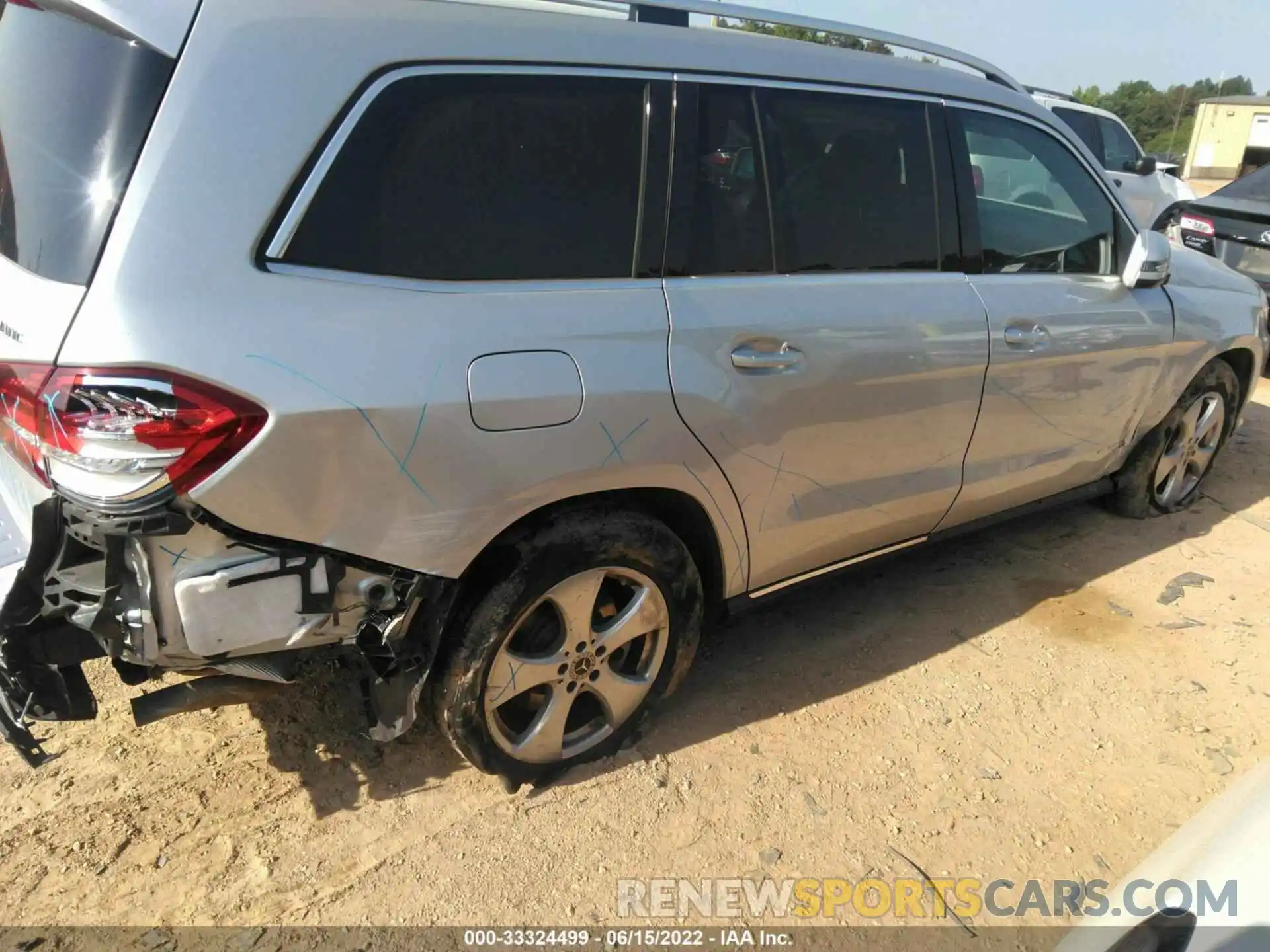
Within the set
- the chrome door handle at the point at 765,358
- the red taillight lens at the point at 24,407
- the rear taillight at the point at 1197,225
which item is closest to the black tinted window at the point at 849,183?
the chrome door handle at the point at 765,358

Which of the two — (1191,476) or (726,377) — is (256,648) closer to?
(726,377)

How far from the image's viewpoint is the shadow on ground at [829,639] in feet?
8.57

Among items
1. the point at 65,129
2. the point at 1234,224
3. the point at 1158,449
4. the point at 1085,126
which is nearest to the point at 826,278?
the point at 65,129

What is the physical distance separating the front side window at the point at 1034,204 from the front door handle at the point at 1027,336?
0.68ft

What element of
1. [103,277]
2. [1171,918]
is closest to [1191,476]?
[1171,918]

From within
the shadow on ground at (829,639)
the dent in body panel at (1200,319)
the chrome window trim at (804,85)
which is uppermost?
the chrome window trim at (804,85)

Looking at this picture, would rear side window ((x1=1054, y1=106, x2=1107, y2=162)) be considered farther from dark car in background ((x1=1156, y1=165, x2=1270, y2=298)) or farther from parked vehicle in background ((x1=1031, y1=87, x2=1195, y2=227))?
dark car in background ((x1=1156, y1=165, x2=1270, y2=298))

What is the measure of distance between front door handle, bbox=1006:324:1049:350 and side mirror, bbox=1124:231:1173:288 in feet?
1.97

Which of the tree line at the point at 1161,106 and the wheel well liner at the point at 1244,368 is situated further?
the tree line at the point at 1161,106

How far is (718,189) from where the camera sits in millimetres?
2422

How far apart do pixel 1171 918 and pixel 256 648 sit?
68.8 inches

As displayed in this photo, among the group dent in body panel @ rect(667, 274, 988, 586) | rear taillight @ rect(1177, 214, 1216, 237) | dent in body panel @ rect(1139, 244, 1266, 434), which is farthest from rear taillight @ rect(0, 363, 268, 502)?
rear taillight @ rect(1177, 214, 1216, 237)

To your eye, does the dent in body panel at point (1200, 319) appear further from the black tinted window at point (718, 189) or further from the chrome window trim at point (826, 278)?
the black tinted window at point (718, 189)

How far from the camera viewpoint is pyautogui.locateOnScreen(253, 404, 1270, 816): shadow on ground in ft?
8.57
